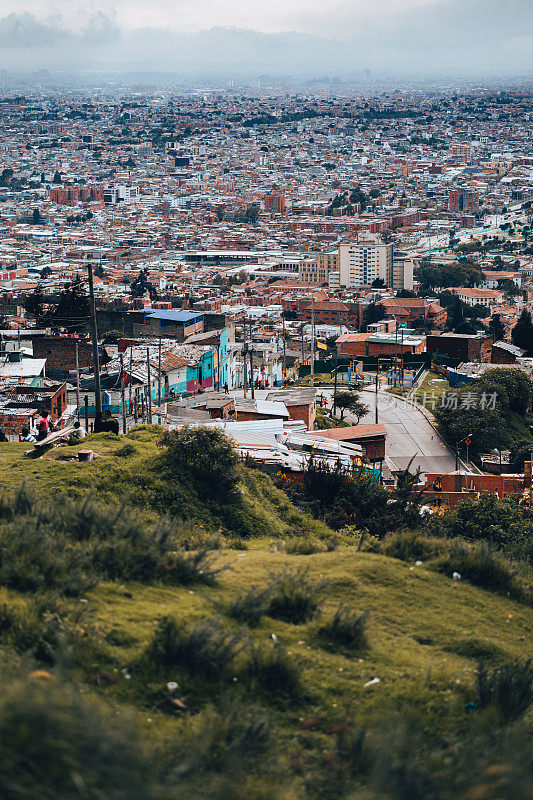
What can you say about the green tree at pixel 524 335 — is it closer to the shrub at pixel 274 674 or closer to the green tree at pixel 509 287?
the green tree at pixel 509 287

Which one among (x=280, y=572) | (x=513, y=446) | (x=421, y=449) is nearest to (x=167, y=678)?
(x=280, y=572)

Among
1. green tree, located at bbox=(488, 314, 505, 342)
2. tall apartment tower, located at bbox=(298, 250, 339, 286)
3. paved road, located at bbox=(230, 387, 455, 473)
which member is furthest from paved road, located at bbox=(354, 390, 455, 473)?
tall apartment tower, located at bbox=(298, 250, 339, 286)

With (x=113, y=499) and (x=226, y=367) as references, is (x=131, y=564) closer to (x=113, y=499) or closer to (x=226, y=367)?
(x=113, y=499)

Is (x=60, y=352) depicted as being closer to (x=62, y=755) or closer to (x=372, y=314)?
(x=62, y=755)

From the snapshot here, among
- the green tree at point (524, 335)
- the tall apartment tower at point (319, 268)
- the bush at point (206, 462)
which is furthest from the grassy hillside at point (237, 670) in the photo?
the tall apartment tower at point (319, 268)

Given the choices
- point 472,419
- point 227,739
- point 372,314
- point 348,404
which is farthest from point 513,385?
point 227,739
